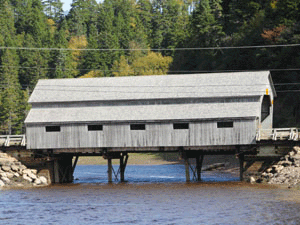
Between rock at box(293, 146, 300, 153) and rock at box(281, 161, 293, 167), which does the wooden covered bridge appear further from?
rock at box(281, 161, 293, 167)

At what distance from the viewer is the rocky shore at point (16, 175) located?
5409 cm

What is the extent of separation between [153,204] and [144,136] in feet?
38.9

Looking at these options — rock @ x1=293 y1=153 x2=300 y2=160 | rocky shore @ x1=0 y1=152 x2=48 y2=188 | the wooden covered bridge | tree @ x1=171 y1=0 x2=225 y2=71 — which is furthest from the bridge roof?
tree @ x1=171 y1=0 x2=225 y2=71

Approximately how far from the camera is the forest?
7794 centimetres

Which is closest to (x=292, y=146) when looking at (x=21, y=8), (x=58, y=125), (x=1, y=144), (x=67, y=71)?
(x=58, y=125)

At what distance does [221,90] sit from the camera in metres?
53.2

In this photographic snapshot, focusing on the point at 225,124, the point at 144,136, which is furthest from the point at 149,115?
the point at 225,124

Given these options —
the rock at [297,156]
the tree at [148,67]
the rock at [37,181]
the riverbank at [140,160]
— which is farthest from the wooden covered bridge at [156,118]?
the tree at [148,67]

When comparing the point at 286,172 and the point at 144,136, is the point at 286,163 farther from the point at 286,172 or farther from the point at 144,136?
the point at 144,136

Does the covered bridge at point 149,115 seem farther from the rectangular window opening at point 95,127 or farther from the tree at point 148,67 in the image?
the tree at point 148,67

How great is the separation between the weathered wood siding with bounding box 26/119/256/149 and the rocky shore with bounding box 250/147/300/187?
116 inches

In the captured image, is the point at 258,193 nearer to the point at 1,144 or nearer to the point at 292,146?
the point at 292,146

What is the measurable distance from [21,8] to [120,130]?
498 feet

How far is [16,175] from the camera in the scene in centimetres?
5472
